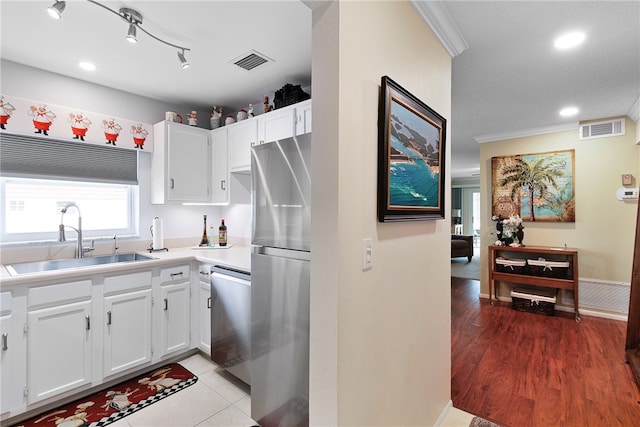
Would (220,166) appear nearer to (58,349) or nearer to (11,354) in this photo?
(58,349)

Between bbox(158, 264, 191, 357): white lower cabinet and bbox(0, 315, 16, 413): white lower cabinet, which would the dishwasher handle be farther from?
bbox(0, 315, 16, 413): white lower cabinet

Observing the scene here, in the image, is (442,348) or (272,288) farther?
(442,348)

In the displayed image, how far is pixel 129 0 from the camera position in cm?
167

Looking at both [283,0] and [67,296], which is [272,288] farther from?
[283,0]

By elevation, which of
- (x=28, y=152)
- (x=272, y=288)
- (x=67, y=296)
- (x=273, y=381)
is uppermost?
(x=28, y=152)

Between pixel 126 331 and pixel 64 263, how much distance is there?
0.82m

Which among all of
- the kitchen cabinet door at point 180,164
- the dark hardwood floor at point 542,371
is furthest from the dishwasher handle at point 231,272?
the dark hardwood floor at point 542,371

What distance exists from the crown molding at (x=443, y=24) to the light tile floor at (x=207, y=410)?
2.44m

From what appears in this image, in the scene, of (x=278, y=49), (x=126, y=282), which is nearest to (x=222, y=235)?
(x=126, y=282)

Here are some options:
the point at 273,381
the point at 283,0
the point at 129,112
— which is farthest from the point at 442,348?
the point at 129,112

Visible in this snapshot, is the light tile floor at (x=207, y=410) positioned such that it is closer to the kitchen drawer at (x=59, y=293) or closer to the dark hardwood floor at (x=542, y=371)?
the dark hardwood floor at (x=542, y=371)

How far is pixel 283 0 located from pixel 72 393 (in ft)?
9.45

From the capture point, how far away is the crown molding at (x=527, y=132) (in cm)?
395

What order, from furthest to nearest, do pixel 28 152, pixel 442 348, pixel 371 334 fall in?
pixel 28 152 < pixel 442 348 < pixel 371 334
